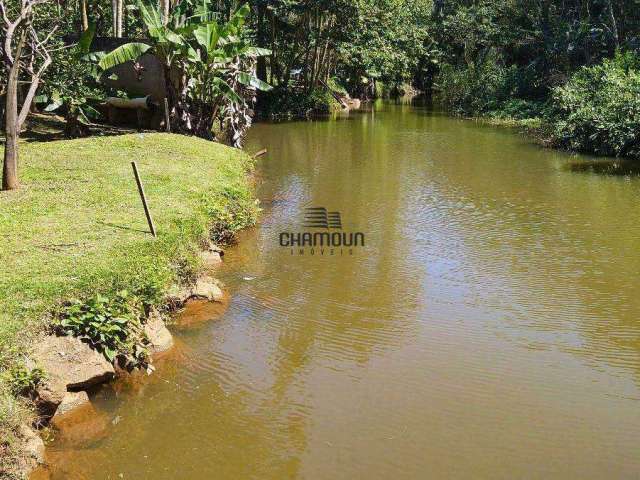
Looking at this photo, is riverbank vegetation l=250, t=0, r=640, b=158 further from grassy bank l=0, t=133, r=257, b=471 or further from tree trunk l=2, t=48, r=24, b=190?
tree trunk l=2, t=48, r=24, b=190

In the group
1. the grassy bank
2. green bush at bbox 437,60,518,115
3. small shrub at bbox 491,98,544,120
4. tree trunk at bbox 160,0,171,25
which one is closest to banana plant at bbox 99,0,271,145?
tree trunk at bbox 160,0,171,25

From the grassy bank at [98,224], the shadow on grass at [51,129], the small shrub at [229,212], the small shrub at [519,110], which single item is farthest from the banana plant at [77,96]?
the small shrub at [519,110]

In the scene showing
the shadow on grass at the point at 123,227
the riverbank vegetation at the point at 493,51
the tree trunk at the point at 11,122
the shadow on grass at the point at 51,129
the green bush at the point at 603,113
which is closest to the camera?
the shadow on grass at the point at 123,227

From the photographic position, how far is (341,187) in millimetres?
15992

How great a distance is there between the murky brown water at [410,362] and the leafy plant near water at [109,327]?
0.37 meters

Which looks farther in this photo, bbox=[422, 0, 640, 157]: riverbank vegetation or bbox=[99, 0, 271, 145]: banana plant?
bbox=[422, 0, 640, 157]: riverbank vegetation

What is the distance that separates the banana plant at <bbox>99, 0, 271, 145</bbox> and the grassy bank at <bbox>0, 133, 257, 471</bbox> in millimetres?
3359

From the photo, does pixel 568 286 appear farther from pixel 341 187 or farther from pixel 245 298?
pixel 341 187

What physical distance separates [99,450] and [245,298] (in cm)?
368

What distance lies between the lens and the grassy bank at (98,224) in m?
6.54

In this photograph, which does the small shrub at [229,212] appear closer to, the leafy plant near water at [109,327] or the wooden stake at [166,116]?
the leafy plant near water at [109,327]

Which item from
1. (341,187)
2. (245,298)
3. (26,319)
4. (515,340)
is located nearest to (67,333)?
(26,319)

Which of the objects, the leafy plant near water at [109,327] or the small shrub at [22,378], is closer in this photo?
the small shrub at [22,378]

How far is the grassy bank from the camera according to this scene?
6.54 m
